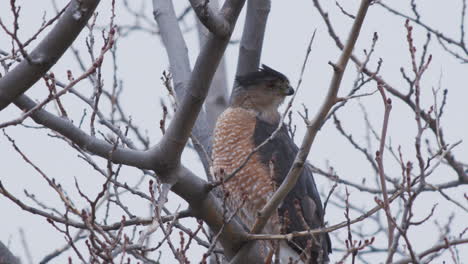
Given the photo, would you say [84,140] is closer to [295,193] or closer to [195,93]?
[195,93]

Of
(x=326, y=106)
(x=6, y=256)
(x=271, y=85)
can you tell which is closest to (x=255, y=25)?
(x=271, y=85)

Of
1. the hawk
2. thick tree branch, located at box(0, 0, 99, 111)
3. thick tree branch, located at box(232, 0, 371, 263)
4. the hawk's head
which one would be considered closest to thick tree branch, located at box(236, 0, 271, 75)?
the hawk

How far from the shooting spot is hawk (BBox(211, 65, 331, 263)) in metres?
6.58

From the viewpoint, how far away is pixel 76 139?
12.4 ft

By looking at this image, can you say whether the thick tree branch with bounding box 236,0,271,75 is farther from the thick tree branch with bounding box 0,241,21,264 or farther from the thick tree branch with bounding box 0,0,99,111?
the thick tree branch with bounding box 0,0,99,111

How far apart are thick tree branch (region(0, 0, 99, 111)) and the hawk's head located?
4.23m

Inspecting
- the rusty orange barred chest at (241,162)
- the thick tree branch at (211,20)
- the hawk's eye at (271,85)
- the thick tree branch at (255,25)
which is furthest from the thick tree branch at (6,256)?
the hawk's eye at (271,85)

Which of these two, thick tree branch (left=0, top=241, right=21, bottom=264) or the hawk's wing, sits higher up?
the hawk's wing

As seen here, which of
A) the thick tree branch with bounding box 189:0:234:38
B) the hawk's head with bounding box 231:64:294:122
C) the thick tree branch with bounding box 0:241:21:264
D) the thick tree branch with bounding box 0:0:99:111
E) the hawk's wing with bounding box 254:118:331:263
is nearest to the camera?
the thick tree branch with bounding box 0:0:99:111

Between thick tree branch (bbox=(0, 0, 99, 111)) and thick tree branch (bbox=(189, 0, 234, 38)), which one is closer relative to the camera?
thick tree branch (bbox=(0, 0, 99, 111))

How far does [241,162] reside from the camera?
696 centimetres

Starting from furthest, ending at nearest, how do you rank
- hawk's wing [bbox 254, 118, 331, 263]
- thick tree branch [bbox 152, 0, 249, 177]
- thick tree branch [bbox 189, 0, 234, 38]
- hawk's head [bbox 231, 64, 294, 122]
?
hawk's head [bbox 231, 64, 294, 122] → hawk's wing [bbox 254, 118, 331, 263] → thick tree branch [bbox 152, 0, 249, 177] → thick tree branch [bbox 189, 0, 234, 38]

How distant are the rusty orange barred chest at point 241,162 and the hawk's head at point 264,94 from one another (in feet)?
0.41

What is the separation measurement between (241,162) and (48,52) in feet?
12.5
